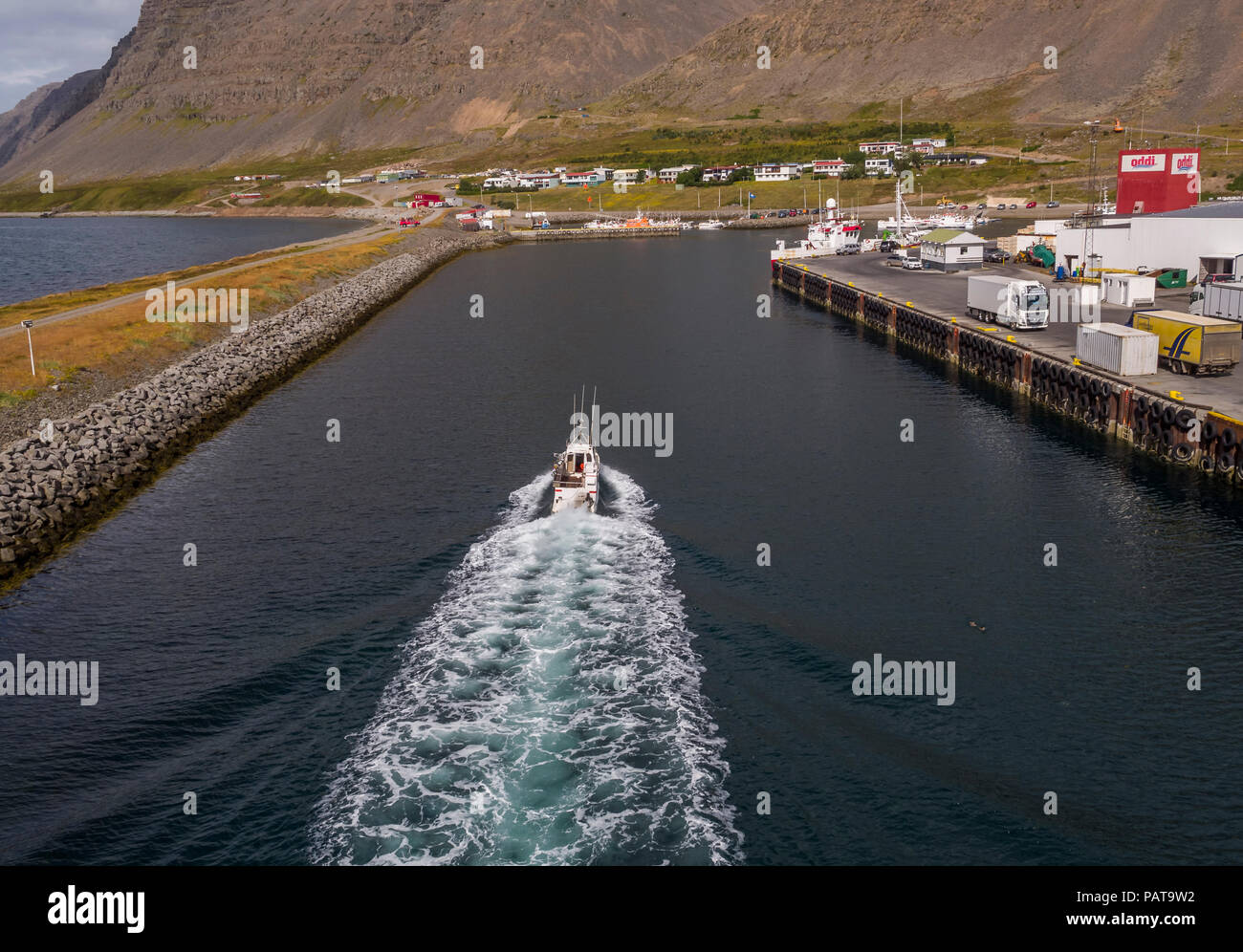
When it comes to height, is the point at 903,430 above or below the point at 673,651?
above

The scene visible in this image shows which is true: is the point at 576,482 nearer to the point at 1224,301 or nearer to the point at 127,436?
the point at 127,436

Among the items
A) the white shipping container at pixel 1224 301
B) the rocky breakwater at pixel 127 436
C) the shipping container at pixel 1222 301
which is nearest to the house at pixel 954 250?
the shipping container at pixel 1222 301

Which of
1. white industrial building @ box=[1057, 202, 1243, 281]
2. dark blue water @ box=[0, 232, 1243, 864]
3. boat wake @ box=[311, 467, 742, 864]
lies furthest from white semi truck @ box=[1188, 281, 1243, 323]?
boat wake @ box=[311, 467, 742, 864]

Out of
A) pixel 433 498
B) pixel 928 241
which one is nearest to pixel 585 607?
pixel 433 498

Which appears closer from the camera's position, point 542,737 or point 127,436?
point 542,737

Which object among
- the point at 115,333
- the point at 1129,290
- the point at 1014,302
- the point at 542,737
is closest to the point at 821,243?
the point at 1129,290
